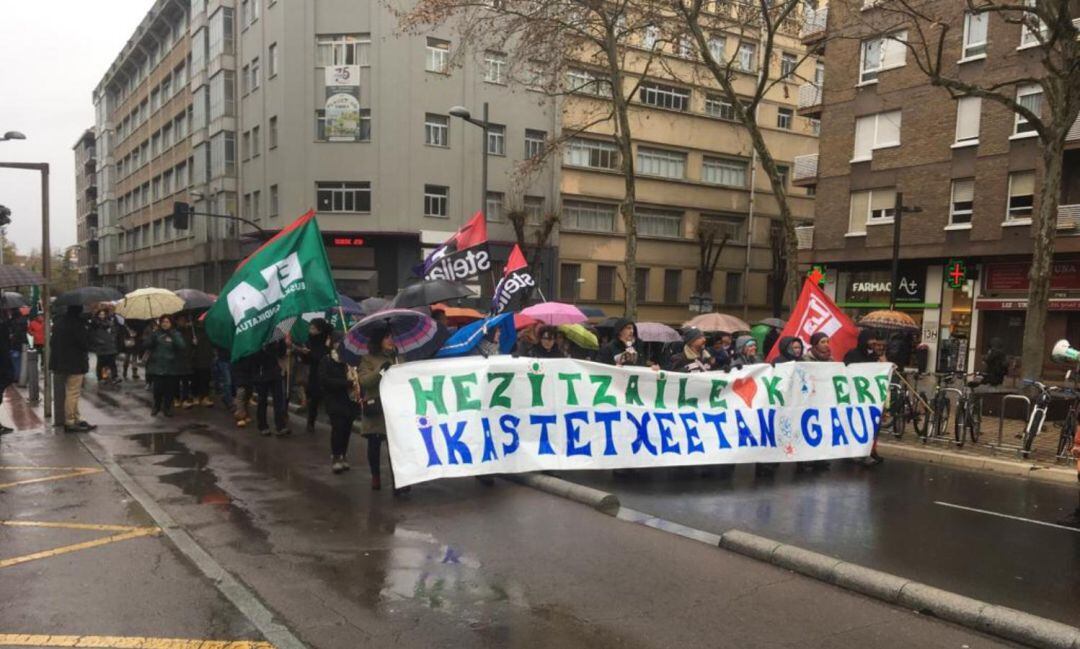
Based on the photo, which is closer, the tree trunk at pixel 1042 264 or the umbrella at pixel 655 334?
the tree trunk at pixel 1042 264

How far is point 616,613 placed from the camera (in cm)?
484

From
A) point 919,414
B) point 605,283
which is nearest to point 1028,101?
point 919,414

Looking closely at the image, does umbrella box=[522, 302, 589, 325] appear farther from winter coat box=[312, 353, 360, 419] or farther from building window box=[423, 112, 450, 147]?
building window box=[423, 112, 450, 147]

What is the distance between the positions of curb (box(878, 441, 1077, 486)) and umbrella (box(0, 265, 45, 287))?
1242 cm

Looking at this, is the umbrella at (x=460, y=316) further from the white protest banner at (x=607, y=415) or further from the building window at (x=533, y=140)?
the building window at (x=533, y=140)

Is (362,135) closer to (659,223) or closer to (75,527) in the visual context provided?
(659,223)

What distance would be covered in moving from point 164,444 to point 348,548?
5516mm

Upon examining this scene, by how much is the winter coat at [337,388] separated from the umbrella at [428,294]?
7.13ft

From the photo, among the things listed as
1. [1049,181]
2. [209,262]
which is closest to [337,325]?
[1049,181]

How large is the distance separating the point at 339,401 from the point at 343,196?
2780 cm

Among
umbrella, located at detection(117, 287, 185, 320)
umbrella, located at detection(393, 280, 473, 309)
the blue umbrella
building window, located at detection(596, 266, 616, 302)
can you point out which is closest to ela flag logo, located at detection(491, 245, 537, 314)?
umbrella, located at detection(393, 280, 473, 309)

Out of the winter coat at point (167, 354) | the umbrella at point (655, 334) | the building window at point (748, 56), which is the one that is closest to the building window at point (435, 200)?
the building window at point (748, 56)

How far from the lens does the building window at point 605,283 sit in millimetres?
39344

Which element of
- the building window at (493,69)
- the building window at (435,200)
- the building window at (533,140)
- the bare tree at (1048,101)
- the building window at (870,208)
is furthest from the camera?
the building window at (533,140)
